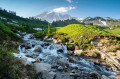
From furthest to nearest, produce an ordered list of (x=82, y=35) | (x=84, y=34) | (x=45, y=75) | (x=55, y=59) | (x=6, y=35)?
(x=84, y=34) < (x=82, y=35) < (x=6, y=35) < (x=55, y=59) < (x=45, y=75)

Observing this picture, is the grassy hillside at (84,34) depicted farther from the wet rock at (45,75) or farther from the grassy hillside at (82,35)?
the wet rock at (45,75)

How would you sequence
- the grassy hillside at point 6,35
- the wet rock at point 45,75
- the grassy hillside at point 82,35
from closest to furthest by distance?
the wet rock at point 45,75 → the grassy hillside at point 6,35 → the grassy hillside at point 82,35

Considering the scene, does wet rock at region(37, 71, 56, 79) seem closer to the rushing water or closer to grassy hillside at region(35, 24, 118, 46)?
the rushing water

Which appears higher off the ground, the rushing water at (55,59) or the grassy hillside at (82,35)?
the grassy hillside at (82,35)

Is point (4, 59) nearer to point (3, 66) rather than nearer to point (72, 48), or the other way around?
point (3, 66)

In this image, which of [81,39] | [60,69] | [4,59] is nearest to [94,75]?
[60,69]

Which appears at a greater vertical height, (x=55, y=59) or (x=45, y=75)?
(x=45, y=75)

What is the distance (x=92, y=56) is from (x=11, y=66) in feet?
59.1

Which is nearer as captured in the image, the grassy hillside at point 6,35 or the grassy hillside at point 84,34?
the grassy hillside at point 6,35

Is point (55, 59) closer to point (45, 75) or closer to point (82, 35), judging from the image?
point (45, 75)

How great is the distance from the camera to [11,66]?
4.82 m

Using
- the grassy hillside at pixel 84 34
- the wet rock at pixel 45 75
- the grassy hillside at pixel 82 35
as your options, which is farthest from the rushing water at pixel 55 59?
the grassy hillside at pixel 84 34

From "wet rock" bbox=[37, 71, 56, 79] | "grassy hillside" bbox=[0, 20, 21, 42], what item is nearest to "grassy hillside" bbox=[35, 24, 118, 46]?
"grassy hillside" bbox=[0, 20, 21, 42]

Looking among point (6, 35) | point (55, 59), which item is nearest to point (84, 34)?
point (55, 59)
